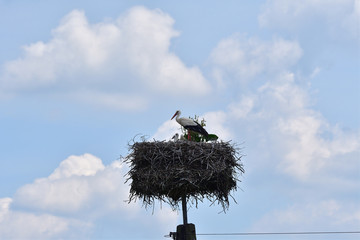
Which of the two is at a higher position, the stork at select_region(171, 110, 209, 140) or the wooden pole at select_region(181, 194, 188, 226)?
the stork at select_region(171, 110, 209, 140)

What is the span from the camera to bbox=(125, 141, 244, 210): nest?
14695 millimetres

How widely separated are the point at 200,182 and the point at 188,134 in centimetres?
259

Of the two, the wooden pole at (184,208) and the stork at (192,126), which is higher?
the stork at (192,126)

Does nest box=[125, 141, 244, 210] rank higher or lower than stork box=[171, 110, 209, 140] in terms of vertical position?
lower

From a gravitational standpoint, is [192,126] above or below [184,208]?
above

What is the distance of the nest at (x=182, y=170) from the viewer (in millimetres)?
14695

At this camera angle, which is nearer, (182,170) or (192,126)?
(182,170)

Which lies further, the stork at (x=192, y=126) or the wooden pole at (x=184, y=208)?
the stork at (x=192, y=126)

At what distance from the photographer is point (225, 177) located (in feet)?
49.6

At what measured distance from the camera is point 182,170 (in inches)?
575

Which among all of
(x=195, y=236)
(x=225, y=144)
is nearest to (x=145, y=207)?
(x=195, y=236)

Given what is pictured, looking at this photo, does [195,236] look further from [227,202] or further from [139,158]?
[139,158]

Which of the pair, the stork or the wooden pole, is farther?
the stork

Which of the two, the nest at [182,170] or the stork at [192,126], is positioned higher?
the stork at [192,126]
